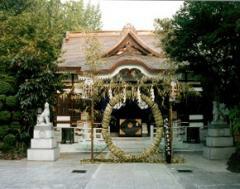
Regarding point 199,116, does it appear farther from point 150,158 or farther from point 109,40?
point 109,40

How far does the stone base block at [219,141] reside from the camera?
17672 millimetres

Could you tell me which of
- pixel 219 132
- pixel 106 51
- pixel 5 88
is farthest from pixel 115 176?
pixel 106 51

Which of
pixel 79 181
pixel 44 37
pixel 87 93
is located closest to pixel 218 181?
pixel 79 181

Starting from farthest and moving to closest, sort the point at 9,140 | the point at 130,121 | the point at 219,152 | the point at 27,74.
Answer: the point at 130,121 → the point at 27,74 → the point at 9,140 → the point at 219,152

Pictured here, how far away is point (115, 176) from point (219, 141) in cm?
608

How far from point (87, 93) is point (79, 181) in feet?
18.6

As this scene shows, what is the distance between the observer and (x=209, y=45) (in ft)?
50.4

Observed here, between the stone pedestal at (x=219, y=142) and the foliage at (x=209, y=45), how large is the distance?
135 cm

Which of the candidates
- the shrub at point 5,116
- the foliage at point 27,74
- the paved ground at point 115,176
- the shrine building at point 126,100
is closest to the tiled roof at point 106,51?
the shrine building at point 126,100

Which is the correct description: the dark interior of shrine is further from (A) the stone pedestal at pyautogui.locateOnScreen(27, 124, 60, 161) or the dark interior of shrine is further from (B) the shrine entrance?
(A) the stone pedestal at pyautogui.locateOnScreen(27, 124, 60, 161)

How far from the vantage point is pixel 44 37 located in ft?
70.8

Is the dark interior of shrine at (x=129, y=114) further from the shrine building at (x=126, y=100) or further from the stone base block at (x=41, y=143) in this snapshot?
the stone base block at (x=41, y=143)

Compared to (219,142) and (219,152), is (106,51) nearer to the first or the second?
(219,142)

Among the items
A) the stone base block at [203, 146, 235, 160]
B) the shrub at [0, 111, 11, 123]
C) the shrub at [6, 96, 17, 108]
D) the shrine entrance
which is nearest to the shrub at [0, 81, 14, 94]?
the shrub at [6, 96, 17, 108]
